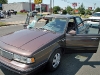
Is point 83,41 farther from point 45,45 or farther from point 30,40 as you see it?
point 30,40

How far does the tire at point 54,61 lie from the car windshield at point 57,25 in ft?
2.50

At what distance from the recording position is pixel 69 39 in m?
3.99

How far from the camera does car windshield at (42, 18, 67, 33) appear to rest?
4047 millimetres

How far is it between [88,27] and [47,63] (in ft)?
9.00

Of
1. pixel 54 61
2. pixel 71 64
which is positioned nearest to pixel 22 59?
pixel 54 61

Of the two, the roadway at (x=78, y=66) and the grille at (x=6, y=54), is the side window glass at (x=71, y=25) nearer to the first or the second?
the roadway at (x=78, y=66)

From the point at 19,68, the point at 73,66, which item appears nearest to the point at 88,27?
the point at 73,66

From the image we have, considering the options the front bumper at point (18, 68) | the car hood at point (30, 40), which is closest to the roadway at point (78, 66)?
the front bumper at point (18, 68)

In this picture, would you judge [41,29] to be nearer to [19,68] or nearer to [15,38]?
[15,38]

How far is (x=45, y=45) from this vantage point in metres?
3.12

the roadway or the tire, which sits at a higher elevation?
the tire

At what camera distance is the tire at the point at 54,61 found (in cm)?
332

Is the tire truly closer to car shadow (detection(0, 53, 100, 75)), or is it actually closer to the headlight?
car shadow (detection(0, 53, 100, 75))

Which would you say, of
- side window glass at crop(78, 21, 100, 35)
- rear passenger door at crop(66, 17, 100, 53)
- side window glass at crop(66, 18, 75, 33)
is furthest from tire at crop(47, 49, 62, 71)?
side window glass at crop(78, 21, 100, 35)
